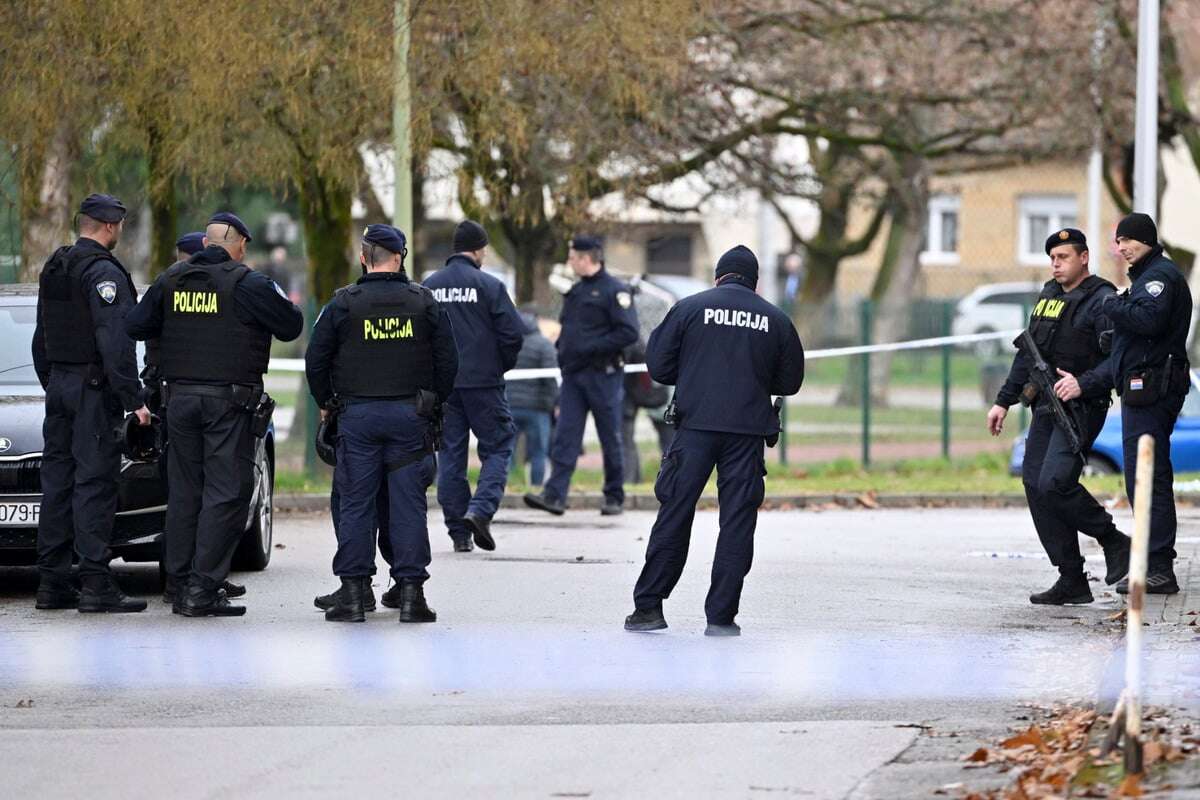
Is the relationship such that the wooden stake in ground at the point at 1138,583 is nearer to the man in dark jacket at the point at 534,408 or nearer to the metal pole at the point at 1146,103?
the man in dark jacket at the point at 534,408

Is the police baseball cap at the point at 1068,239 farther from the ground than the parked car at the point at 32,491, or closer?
farther from the ground

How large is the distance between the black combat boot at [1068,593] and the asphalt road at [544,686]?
194 mm

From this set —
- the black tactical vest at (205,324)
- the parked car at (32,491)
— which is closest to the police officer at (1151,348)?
the black tactical vest at (205,324)

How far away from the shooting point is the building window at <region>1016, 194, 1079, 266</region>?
163ft

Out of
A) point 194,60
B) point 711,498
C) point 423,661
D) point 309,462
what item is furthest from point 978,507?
point 423,661


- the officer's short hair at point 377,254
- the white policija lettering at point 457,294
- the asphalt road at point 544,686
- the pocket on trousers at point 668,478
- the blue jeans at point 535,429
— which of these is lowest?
the asphalt road at point 544,686

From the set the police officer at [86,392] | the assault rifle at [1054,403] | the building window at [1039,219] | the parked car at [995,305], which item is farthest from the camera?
the building window at [1039,219]

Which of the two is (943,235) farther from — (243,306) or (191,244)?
(243,306)

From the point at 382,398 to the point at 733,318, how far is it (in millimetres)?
1658

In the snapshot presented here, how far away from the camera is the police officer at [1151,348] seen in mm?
10250

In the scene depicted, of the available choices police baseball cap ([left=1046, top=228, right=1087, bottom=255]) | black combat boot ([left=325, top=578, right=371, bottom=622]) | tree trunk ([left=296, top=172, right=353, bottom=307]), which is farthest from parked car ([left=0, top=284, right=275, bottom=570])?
tree trunk ([left=296, top=172, right=353, bottom=307])

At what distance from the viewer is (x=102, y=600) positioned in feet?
33.5

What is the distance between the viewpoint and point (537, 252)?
72.5 ft

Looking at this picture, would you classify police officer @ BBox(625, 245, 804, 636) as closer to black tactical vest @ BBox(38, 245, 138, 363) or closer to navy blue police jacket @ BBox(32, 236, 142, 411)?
navy blue police jacket @ BBox(32, 236, 142, 411)
